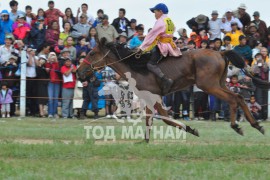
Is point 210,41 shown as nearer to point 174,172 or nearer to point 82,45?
point 82,45

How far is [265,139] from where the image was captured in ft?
43.1

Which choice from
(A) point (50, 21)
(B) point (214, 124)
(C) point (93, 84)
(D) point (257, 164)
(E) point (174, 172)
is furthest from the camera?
(A) point (50, 21)

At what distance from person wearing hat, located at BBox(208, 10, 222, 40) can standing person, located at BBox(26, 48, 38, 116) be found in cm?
589

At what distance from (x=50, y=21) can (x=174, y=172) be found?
1361cm

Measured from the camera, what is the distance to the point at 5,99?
19078 mm

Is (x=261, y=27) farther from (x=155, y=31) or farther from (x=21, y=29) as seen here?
(x=155, y=31)

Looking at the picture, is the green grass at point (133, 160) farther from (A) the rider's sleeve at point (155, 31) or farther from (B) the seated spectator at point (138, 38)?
(B) the seated spectator at point (138, 38)

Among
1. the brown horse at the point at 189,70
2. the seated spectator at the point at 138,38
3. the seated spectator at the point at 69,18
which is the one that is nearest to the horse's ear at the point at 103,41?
the brown horse at the point at 189,70

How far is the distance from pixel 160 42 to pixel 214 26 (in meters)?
9.41

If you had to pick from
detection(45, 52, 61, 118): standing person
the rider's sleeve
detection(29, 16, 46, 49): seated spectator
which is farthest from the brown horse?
detection(29, 16, 46, 49): seated spectator

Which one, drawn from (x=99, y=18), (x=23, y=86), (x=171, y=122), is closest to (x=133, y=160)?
(x=171, y=122)

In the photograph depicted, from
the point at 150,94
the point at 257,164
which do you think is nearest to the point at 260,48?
the point at 150,94

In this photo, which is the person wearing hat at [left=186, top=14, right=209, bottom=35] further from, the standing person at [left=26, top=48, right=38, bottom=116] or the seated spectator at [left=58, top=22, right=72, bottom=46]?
the standing person at [left=26, top=48, right=38, bottom=116]

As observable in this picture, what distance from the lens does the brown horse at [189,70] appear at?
12172mm
